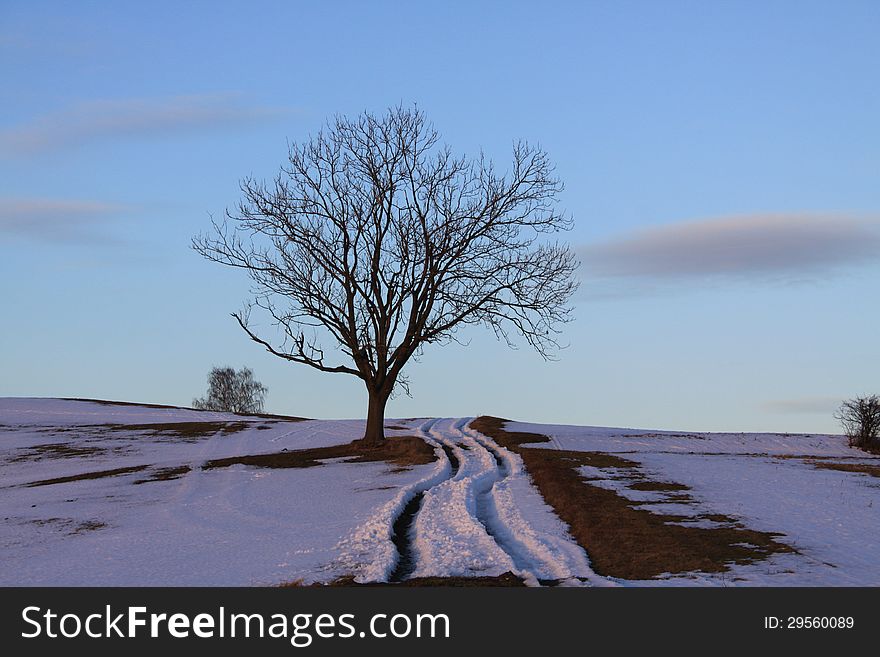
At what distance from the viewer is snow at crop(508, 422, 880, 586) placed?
1605 centimetres

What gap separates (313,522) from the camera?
936 inches

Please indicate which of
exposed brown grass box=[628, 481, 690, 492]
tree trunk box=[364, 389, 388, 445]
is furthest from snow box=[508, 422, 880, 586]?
tree trunk box=[364, 389, 388, 445]

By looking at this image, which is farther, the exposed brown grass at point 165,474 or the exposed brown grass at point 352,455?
the exposed brown grass at point 352,455

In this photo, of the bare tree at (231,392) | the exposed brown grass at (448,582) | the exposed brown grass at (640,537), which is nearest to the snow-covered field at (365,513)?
the exposed brown grass at (448,582)

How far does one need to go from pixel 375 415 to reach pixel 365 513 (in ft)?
70.6

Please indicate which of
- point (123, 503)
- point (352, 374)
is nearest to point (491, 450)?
point (352, 374)

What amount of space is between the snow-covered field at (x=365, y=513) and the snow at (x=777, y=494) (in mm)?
77

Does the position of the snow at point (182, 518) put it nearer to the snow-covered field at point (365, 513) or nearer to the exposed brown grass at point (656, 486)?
the snow-covered field at point (365, 513)

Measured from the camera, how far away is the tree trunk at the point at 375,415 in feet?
149

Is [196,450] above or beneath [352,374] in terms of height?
beneath

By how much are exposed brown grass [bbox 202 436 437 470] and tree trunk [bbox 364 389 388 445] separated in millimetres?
406

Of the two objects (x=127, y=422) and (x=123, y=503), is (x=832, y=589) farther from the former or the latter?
(x=127, y=422)

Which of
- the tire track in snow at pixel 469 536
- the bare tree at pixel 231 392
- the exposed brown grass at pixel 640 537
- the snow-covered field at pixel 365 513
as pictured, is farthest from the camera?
the bare tree at pixel 231 392

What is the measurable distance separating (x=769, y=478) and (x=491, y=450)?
46.7 feet
